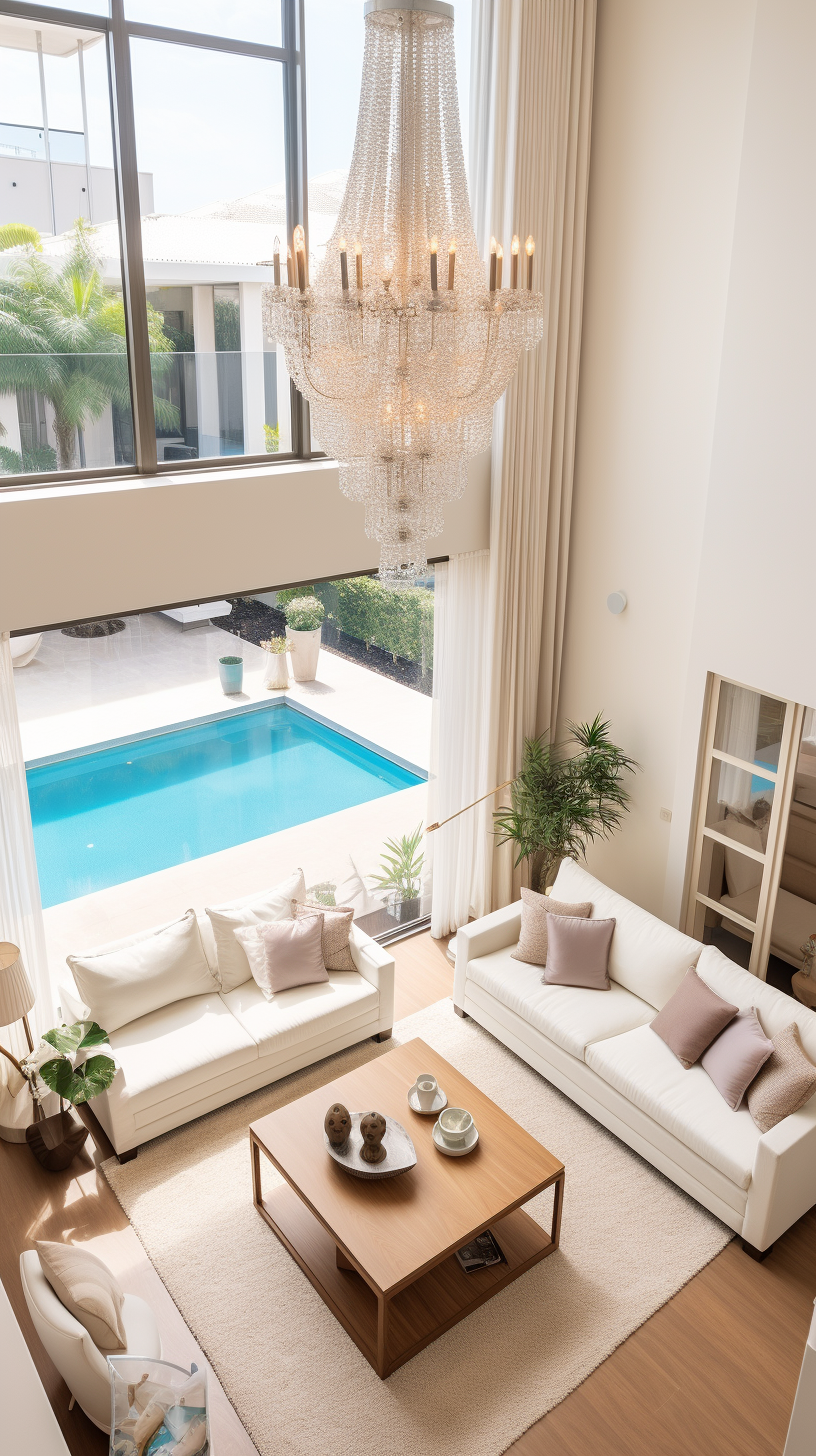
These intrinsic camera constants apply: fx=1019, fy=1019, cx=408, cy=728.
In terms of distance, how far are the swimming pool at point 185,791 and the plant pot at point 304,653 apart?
0.23 meters

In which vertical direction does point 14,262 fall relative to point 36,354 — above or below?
above

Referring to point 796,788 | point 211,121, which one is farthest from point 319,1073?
point 211,121

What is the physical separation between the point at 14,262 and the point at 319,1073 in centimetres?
442

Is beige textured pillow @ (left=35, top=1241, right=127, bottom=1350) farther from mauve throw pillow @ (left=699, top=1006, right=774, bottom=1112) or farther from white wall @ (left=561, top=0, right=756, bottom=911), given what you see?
white wall @ (left=561, top=0, right=756, bottom=911)

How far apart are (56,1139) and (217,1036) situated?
92 cm

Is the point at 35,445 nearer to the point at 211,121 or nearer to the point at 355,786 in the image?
the point at 211,121

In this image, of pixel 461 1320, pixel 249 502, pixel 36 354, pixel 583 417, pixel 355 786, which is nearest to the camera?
pixel 461 1320

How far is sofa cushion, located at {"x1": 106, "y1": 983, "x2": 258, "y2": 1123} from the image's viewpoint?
5129 millimetres

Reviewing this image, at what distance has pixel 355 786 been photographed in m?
7.13

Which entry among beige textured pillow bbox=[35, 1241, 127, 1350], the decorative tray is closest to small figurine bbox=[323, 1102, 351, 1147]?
the decorative tray

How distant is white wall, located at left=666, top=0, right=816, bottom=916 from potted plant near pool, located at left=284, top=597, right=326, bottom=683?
2.25m

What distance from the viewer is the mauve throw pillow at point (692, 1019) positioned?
517 cm

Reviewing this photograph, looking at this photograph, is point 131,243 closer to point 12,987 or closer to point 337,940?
point 12,987

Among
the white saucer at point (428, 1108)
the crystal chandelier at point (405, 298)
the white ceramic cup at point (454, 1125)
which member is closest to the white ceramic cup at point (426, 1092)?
the white saucer at point (428, 1108)
